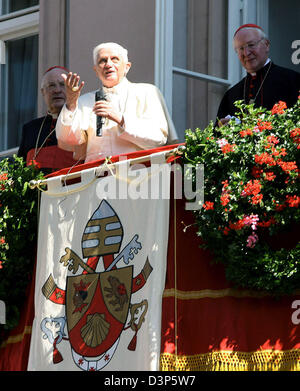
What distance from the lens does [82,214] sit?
9.52m

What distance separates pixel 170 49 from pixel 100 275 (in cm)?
254

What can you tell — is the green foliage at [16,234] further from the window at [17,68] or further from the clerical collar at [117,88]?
the window at [17,68]

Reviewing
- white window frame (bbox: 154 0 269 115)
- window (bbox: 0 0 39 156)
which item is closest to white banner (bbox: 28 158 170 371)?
white window frame (bbox: 154 0 269 115)

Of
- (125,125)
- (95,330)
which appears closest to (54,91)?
(125,125)

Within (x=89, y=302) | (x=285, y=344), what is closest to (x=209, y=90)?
(x=89, y=302)

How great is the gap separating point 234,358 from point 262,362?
19 cm

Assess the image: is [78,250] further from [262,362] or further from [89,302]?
[262,362]

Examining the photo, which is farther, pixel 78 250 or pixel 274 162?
pixel 78 250

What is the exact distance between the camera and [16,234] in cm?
986

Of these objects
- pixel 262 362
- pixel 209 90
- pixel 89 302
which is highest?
pixel 209 90

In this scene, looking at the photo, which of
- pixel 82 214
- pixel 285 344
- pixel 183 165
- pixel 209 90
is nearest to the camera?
pixel 285 344

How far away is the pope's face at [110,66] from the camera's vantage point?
9.99 m

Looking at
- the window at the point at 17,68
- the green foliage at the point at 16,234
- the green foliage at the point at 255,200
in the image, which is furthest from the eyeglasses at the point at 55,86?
the green foliage at the point at 255,200

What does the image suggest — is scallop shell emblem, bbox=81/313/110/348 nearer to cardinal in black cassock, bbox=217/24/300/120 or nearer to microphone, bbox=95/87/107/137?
microphone, bbox=95/87/107/137
